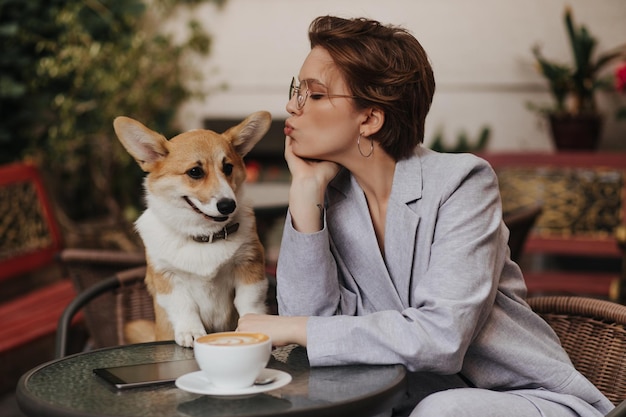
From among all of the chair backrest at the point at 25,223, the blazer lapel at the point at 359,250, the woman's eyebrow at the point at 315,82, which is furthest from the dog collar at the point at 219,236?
the chair backrest at the point at 25,223

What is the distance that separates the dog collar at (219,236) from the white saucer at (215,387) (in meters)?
0.37

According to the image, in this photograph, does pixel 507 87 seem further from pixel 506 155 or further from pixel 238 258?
pixel 238 258

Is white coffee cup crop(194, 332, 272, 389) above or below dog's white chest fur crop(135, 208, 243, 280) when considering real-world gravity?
below

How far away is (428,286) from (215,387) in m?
0.47

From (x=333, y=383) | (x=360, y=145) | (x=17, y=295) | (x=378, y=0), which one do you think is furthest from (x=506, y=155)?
(x=333, y=383)

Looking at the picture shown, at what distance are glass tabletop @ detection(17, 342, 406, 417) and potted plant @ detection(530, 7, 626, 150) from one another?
329cm

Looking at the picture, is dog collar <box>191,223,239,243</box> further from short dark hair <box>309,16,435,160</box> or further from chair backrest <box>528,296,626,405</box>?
chair backrest <box>528,296,626,405</box>

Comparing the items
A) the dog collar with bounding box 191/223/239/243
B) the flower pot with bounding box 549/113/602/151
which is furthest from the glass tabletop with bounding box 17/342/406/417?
the flower pot with bounding box 549/113/602/151

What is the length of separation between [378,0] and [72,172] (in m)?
2.18

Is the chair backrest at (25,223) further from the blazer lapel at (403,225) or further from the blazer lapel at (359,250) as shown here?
the blazer lapel at (403,225)

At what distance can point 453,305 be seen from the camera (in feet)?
4.96

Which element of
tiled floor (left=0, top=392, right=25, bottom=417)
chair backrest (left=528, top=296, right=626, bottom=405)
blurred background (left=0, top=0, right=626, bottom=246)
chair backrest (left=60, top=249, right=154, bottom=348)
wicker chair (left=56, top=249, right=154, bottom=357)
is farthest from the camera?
blurred background (left=0, top=0, right=626, bottom=246)

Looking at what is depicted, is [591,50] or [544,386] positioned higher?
Result: [591,50]

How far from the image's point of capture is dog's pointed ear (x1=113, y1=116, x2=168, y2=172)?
1.68 m
